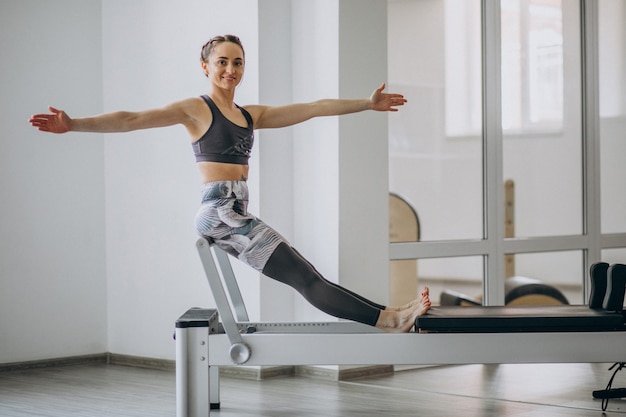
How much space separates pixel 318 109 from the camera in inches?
148

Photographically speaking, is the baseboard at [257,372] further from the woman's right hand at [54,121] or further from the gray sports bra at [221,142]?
the woman's right hand at [54,121]

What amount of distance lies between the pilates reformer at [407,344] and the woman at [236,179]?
99mm

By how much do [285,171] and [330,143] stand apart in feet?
1.01

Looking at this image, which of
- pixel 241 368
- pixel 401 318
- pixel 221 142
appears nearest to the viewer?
pixel 401 318

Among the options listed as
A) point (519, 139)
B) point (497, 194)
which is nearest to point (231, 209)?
point (497, 194)

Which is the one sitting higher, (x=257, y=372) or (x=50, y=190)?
(x=50, y=190)

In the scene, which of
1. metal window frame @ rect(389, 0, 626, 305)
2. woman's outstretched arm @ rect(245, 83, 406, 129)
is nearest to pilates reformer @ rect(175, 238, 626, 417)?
woman's outstretched arm @ rect(245, 83, 406, 129)

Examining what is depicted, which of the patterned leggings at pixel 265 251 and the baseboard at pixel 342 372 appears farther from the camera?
the baseboard at pixel 342 372

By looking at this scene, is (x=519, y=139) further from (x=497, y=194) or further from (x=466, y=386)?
(x=466, y=386)

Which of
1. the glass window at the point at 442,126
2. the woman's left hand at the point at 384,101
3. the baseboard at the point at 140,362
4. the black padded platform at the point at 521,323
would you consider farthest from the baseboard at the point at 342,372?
the woman's left hand at the point at 384,101

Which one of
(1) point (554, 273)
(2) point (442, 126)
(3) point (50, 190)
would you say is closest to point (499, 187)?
(2) point (442, 126)

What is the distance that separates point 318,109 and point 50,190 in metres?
2.08

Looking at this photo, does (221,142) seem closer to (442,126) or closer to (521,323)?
(521,323)

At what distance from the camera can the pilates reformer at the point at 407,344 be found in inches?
135
